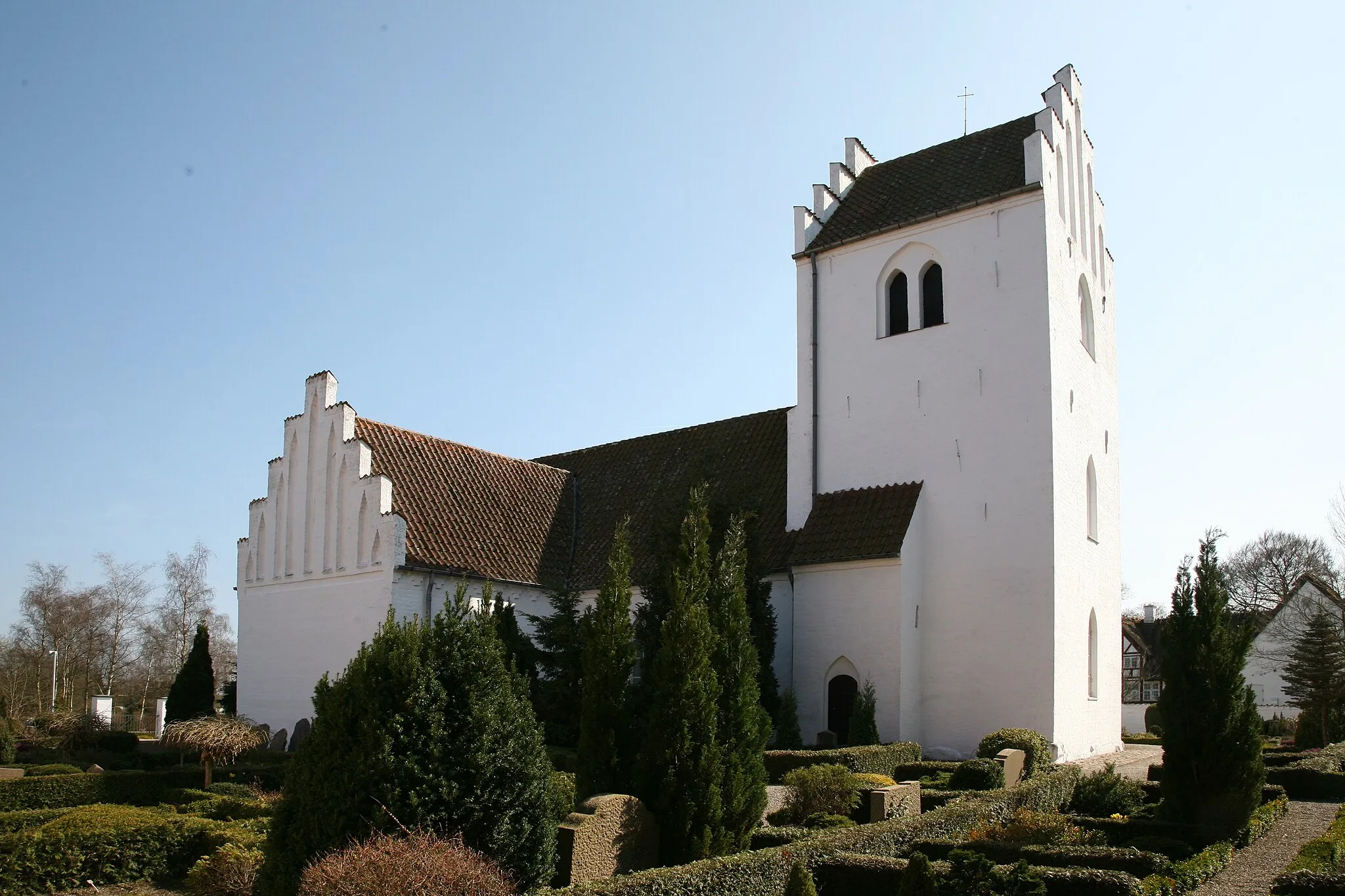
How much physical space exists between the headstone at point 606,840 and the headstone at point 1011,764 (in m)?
6.90

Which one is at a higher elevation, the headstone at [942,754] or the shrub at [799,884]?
the shrub at [799,884]

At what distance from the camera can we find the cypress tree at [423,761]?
7.35 meters

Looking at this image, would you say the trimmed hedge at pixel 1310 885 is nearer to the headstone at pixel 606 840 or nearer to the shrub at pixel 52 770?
the headstone at pixel 606 840

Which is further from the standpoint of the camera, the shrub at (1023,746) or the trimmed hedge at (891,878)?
the shrub at (1023,746)

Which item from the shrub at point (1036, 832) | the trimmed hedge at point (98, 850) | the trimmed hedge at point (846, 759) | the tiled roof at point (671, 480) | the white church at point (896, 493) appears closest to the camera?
the trimmed hedge at point (98, 850)

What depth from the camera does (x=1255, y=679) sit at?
43.3 metres

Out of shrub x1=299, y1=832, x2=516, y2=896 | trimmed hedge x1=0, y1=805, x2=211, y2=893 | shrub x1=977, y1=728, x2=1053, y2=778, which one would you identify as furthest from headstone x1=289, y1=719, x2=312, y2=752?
shrub x1=299, y1=832, x2=516, y2=896

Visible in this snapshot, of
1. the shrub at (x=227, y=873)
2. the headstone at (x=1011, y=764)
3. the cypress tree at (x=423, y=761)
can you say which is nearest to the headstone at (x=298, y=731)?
the shrub at (x=227, y=873)

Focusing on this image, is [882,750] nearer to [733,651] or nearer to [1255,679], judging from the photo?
[733,651]

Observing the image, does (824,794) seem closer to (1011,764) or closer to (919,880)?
(1011,764)

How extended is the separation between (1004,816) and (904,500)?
8129 mm

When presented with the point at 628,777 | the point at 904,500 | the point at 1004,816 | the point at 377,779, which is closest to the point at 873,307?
the point at 904,500

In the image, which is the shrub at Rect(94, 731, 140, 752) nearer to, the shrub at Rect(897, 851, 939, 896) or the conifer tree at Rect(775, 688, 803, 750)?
the conifer tree at Rect(775, 688, 803, 750)

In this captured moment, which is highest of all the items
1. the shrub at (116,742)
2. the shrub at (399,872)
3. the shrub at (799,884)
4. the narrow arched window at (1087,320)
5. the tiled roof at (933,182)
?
the tiled roof at (933,182)
